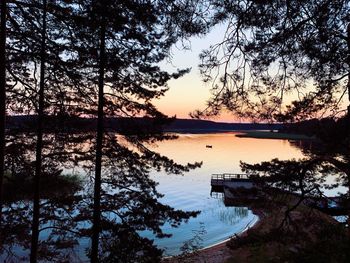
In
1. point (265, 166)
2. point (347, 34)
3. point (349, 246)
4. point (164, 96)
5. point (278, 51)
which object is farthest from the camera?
point (164, 96)

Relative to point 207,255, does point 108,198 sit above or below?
above

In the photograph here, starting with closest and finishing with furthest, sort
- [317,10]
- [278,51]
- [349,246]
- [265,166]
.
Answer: [317,10] < [278,51] < [349,246] < [265,166]

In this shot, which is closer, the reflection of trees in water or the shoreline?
the reflection of trees in water

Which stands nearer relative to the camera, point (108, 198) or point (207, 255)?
point (108, 198)

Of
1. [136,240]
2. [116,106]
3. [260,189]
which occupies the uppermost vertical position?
[116,106]

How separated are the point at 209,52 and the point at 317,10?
153 cm

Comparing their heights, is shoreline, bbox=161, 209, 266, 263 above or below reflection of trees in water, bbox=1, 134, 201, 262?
below

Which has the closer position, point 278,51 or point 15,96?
point 278,51

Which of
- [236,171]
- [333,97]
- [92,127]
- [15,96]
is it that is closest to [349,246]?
[333,97]

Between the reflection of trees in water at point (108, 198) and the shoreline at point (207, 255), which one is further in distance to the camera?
the shoreline at point (207, 255)

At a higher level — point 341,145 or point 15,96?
point 15,96

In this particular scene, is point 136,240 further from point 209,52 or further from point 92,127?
point 209,52

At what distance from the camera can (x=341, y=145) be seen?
810cm

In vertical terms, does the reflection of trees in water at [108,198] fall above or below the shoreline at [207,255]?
above
